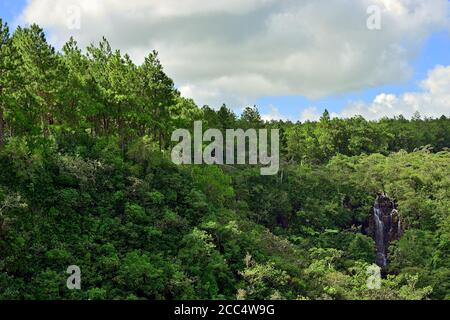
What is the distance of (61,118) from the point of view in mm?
38375

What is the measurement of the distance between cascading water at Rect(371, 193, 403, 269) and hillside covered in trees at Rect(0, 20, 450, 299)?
1.41m

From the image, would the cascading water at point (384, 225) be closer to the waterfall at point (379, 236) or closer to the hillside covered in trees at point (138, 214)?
the waterfall at point (379, 236)

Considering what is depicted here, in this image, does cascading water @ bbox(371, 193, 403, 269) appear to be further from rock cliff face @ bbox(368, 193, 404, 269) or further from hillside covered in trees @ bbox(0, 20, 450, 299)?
hillside covered in trees @ bbox(0, 20, 450, 299)

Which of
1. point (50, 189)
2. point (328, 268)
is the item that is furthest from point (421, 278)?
point (50, 189)

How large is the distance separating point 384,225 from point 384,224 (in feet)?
0.48

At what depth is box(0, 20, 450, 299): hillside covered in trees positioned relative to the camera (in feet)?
95.0

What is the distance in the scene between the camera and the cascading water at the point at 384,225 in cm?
5534

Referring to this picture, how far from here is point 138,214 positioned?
1341 inches

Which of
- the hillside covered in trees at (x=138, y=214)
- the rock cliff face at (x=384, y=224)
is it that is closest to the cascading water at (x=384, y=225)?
the rock cliff face at (x=384, y=224)

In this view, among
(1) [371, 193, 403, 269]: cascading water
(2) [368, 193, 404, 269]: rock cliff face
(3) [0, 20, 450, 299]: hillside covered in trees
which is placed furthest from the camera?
(2) [368, 193, 404, 269]: rock cliff face

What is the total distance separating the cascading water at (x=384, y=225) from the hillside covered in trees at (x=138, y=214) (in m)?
1.41

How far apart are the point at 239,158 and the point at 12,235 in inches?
1567

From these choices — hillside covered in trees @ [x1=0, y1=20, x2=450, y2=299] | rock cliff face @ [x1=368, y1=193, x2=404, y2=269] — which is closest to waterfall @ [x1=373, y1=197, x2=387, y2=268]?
rock cliff face @ [x1=368, y1=193, x2=404, y2=269]

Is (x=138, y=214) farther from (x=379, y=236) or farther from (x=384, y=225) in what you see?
(x=384, y=225)
